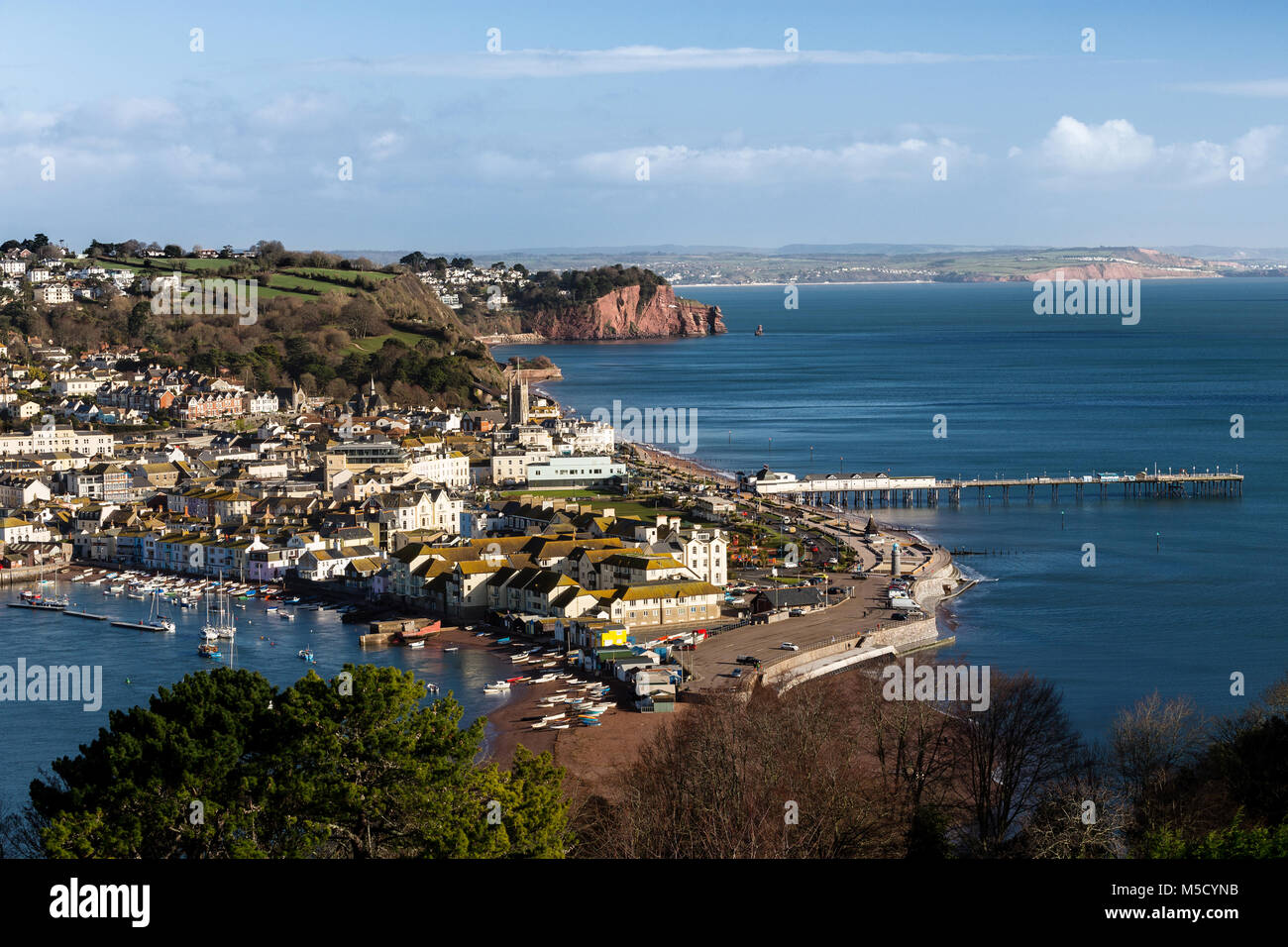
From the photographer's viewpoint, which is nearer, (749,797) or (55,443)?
(749,797)

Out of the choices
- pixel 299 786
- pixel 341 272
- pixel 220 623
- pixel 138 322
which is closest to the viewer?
pixel 299 786

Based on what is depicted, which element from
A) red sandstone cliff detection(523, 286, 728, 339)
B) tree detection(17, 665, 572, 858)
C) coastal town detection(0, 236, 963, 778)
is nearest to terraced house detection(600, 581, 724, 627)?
coastal town detection(0, 236, 963, 778)

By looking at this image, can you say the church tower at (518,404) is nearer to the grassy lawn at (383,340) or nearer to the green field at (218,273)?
the grassy lawn at (383,340)

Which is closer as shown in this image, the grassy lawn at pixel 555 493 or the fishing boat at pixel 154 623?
the fishing boat at pixel 154 623

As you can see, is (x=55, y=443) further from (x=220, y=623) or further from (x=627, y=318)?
(x=627, y=318)

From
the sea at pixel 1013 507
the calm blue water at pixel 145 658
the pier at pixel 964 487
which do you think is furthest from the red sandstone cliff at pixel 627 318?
Answer: the calm blue water at pixel 145 658

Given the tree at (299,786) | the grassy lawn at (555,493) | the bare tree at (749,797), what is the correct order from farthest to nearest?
1. the grassy lawn at (555,493)
2. the bare tree at (749,797)
3. the tree at (299,786)

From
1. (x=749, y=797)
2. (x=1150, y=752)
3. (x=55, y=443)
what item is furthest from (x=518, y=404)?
(x=749, y=797)
